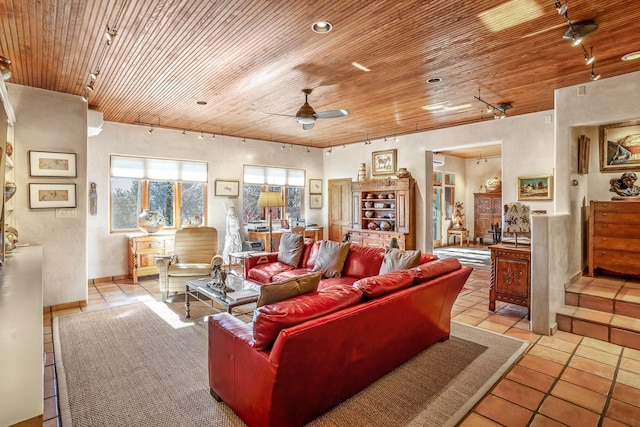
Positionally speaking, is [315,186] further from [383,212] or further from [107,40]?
[107,40]

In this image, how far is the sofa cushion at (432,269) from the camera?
284 cm

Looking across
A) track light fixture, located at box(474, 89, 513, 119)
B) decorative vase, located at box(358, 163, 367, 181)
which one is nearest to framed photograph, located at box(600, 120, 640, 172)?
track light fixture, located at box(474, 89, 513, 119)

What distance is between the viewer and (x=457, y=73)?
12.4 feet

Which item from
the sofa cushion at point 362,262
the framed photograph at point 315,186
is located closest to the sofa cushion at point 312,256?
the sofa cushion at point 362,262

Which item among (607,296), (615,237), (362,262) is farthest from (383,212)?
(607,296)

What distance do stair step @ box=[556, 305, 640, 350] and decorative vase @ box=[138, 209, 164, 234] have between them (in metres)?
6.29

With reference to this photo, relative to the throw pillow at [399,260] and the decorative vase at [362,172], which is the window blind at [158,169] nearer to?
the decorative vase at [362,172]

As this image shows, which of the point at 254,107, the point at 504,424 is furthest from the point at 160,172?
the point at 504,424

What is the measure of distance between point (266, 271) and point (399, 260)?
199cm

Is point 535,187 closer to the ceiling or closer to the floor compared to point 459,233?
closer to the ceiling

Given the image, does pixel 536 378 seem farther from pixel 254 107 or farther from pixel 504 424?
pixel 254 107

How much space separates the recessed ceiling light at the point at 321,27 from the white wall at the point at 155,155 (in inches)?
188

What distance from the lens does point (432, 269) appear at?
2984 millimetres

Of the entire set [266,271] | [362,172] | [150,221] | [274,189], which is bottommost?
[266,271]
